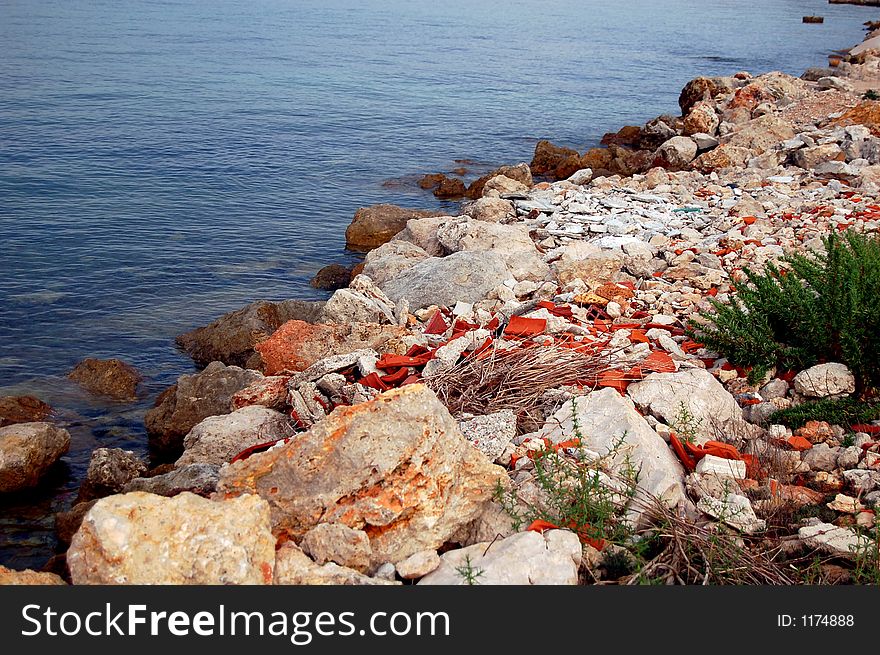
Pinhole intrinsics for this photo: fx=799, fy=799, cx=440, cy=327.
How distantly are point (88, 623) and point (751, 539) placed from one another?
343 centimetres

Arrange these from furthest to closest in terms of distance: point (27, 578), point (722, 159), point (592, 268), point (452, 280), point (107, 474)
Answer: point (722, 159) < point (592, 268) < point (452, 280) < point (107, 474) < point (27, 578)

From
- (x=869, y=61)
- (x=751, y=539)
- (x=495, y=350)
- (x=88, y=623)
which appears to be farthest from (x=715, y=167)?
(x=869, y=61)

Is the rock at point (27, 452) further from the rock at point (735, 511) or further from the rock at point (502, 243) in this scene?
the rock at point (735, 511)

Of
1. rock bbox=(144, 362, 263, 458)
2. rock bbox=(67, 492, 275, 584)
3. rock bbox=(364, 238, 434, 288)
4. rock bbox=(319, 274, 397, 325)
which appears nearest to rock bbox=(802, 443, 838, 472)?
rock bbox=(67, 492, 275, 584)

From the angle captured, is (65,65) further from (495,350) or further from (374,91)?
(495,350)

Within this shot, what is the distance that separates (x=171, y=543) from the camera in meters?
3.73

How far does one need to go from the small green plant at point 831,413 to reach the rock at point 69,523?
5359mm

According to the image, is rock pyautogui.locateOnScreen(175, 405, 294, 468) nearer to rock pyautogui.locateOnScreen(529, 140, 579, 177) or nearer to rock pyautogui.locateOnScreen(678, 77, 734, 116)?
rock pyautogui.locateOnScreen(529, 140, 579, 177)

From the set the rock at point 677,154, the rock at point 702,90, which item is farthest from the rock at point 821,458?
the rock at point 702,90

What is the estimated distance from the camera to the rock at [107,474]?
7062 mm

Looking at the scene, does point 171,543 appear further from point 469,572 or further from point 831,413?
point 831,413

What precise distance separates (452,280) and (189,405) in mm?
3323

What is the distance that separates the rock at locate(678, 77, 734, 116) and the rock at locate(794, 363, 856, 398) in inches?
859

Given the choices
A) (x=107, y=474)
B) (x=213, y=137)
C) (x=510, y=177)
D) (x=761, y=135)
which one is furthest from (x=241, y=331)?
(x=213, y=137)
